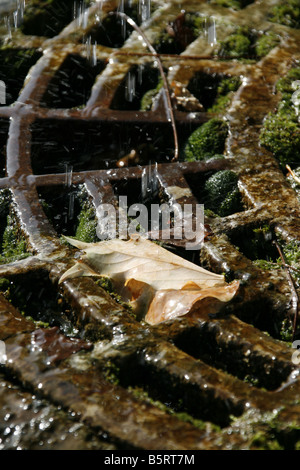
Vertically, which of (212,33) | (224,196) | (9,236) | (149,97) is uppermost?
(212,33)

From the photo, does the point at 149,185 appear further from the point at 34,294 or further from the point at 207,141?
the point at 34,294


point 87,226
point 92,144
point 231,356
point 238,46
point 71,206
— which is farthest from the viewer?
point 238,46

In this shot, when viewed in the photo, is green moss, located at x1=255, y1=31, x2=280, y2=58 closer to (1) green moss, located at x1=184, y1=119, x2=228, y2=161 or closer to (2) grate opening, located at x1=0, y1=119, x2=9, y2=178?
(1) green moss, located at x1=184, y1=119, x2=228, y2=161

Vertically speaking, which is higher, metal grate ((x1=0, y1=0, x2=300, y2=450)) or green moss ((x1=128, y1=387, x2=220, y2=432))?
metal grate ((x1=0, y1=0, x2=300, y2=450))

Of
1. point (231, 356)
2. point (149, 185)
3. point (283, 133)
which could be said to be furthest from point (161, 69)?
point (231, 356)

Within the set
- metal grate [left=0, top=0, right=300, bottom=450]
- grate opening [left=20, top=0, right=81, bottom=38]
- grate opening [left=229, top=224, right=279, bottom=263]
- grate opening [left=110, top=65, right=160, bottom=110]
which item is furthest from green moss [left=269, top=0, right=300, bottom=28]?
grate opening [left=229, top=224, right=279, bottom=263]

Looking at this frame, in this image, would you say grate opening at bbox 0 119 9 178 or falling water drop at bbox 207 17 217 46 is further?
falling water drop at bbox 207 17 217 46

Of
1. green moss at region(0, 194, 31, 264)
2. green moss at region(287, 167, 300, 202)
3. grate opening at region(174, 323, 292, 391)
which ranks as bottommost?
green moss at region(0, 194, 31, 264)

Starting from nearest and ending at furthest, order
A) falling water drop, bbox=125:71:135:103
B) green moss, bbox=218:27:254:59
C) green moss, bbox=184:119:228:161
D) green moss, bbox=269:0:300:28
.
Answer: green moss, bbox=184:119:228:161 < falling water drop, bbox=125:71:135:103 < green moss, bbox=218:27:254:59 < green moss, bbox=269:0:300:28

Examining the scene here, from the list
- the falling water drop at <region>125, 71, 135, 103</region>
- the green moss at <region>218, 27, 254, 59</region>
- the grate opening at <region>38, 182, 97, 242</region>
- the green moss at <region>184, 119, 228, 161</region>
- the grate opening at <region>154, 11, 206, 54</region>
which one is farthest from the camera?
the grate opening at <region>154, 11, 206, 54</region>
